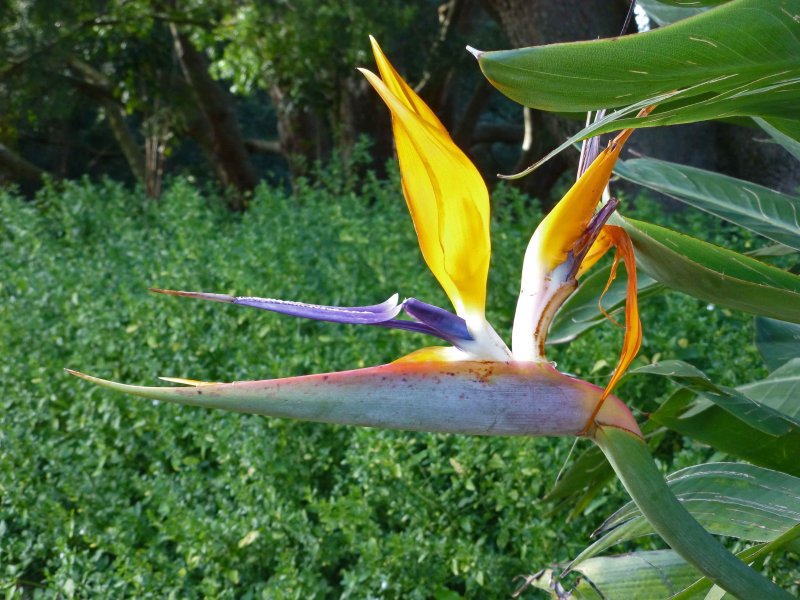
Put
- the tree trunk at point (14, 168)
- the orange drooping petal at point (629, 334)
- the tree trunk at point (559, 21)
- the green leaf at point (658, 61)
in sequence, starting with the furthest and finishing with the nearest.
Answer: the tree trunk at point (14, 168)
the tree trunk at point (559, 21)
the orange drooping petal at point (629, 334)
the green leaf at point (658, 61)

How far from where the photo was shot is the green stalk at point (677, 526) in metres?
0.63

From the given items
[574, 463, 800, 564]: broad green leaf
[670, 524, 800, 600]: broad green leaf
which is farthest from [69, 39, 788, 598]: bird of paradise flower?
[574, 463, 800, 564]: broad green leaf

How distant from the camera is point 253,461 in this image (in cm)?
204

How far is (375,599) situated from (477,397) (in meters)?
1.18

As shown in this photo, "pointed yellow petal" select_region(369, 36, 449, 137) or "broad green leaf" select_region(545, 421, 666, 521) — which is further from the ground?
"pointed yellow petal" select_region(369, 36, 449, 137)

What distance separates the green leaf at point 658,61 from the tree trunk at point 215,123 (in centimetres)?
643

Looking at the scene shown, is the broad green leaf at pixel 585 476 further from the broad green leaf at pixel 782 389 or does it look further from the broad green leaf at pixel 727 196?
the broad green leaf at pixel 727 196

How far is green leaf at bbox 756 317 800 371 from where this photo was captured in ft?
4.04

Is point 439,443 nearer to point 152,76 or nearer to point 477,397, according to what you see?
point 477,397

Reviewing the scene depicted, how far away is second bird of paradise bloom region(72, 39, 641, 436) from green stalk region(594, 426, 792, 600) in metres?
0.02

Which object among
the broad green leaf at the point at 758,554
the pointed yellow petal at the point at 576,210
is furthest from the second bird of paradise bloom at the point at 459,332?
the broad green leaf at the point at 758,554

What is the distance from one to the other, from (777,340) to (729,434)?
0.18 meters

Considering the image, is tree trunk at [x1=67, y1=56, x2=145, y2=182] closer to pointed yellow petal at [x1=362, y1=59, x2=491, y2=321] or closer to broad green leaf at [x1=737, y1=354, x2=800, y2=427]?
broad green leaf at [x1=737, y1=354, x2=800, y2=427]

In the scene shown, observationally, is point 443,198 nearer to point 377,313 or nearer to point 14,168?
point 377,313
